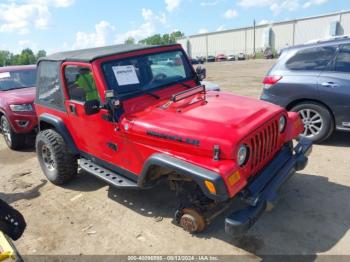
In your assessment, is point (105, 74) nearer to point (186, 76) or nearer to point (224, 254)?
point (186, 76)

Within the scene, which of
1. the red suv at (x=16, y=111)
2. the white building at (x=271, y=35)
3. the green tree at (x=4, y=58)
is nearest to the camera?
the red suv at (x=16, y=111)

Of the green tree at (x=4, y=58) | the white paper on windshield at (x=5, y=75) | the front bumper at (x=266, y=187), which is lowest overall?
the green tree at (x=4, y=58)

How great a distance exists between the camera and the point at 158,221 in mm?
3877

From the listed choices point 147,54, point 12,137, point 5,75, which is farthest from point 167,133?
point 5,75

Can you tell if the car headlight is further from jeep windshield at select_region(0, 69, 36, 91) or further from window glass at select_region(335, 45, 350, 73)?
window glass at select_region(335, 45, 350, 73)

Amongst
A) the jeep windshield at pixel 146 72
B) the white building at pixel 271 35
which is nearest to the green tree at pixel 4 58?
the white building at pixel 271 35

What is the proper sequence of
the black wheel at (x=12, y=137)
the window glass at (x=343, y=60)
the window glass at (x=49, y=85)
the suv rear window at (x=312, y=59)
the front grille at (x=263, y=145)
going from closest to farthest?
1. the front grille at (x=263, y=145)
2. the window glass at (x=49, y=85)
3. the window glass at (x=343, y=60)
4. the suv rear window at (x=312, y=59)
5. the black wheel at (x=12, y=137)

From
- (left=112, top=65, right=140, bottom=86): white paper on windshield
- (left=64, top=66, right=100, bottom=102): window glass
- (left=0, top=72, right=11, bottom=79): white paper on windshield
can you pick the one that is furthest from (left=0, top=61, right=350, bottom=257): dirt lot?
(left=0, top=72, right=11, bottom=79): white paper on windshield

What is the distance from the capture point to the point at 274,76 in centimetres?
610

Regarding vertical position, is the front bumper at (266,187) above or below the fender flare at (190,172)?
below

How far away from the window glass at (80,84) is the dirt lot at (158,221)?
4.64 ft

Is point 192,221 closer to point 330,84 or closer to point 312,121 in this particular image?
point 312,121

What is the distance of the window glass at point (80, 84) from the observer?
3982 millimetres

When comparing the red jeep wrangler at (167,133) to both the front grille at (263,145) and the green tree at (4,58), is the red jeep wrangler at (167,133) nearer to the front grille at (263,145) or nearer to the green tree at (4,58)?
the front grille at (263,145)
